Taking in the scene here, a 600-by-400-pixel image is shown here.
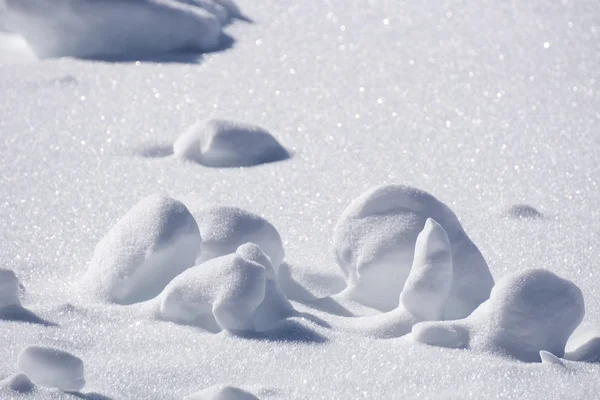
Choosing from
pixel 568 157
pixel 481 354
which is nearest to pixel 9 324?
pixel 481 354

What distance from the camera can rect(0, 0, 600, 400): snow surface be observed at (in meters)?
1.44

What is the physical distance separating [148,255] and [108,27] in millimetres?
1419

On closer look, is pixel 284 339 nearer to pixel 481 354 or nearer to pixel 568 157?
pixel 481 354

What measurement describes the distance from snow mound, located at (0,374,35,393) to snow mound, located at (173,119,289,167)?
1009 mm

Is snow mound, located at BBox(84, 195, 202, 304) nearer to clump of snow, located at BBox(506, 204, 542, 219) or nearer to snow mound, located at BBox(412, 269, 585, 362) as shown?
snow mound, located at BBox(412, 269, 585, 362)

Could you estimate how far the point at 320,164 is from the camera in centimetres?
232

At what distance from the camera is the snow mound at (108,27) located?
284cm

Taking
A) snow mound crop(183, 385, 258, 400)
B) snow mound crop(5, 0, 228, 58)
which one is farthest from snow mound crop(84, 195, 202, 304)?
snow mound crop(5, 0, 228, 58)

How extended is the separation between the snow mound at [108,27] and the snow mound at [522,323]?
5.43 feet

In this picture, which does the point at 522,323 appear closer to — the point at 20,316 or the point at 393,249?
the point at 393,249

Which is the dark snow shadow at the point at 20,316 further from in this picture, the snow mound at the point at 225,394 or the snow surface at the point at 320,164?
the snow mound at the point at 225,394

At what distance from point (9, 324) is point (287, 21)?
6.45ft

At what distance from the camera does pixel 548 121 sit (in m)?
2.62

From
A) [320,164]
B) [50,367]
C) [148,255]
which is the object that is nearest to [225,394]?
[50,367]
